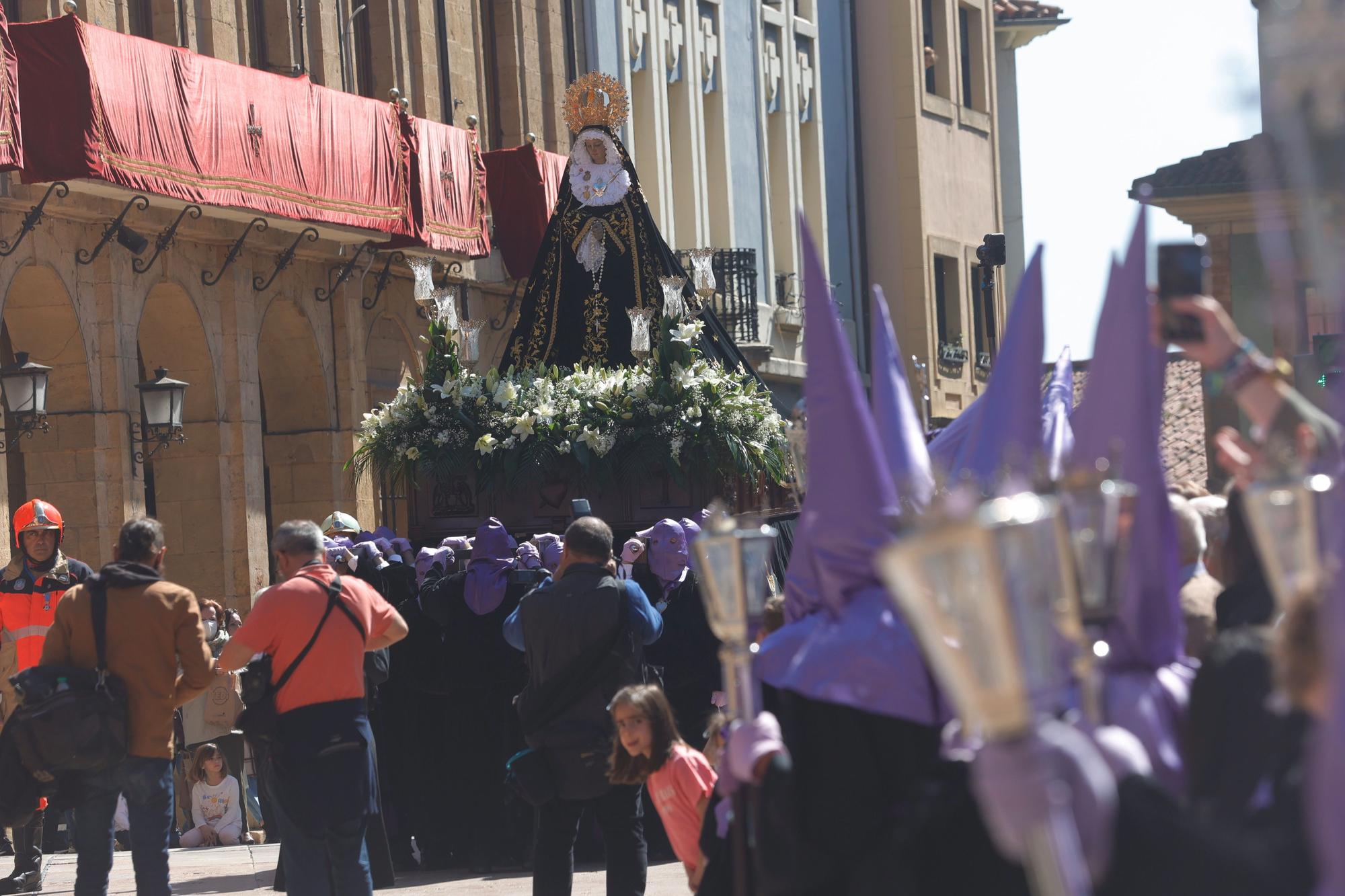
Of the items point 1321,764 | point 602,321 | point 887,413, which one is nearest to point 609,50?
point 602,321

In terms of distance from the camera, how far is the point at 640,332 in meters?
12.3

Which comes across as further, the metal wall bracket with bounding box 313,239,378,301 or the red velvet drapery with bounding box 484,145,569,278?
the red velvet drapery with bounding box 484,145,569,278

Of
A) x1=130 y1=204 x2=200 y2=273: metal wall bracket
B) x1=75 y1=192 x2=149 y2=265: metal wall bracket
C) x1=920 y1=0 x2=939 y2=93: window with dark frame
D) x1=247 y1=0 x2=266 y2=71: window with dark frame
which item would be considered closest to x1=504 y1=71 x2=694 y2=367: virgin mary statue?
x1=75 y1=192 x2=149 y2=265: metal wall bracket

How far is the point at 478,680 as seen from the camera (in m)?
10.5

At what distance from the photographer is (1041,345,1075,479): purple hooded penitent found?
18.4 ft

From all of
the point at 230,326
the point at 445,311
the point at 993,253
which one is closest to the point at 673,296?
the point at 445,311

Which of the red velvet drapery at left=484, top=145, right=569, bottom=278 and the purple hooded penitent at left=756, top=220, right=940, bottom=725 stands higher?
the red velvet drapery at left=484, top=145, right=569, bottom=278

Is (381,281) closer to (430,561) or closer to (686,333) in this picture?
(686,333)

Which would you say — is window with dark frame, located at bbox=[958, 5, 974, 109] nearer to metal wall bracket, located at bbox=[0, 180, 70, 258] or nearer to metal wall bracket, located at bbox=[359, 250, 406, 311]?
metal wall bracket, located at bbox=[359, 250, 406, 311]

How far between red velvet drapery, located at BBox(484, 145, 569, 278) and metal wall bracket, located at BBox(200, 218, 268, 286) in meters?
3.37

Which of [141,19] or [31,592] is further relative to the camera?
[141,19]

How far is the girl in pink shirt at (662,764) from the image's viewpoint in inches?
255

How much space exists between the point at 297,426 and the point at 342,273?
1.54 m

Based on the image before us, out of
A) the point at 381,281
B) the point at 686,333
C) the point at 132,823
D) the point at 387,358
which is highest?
the point at 381,281
